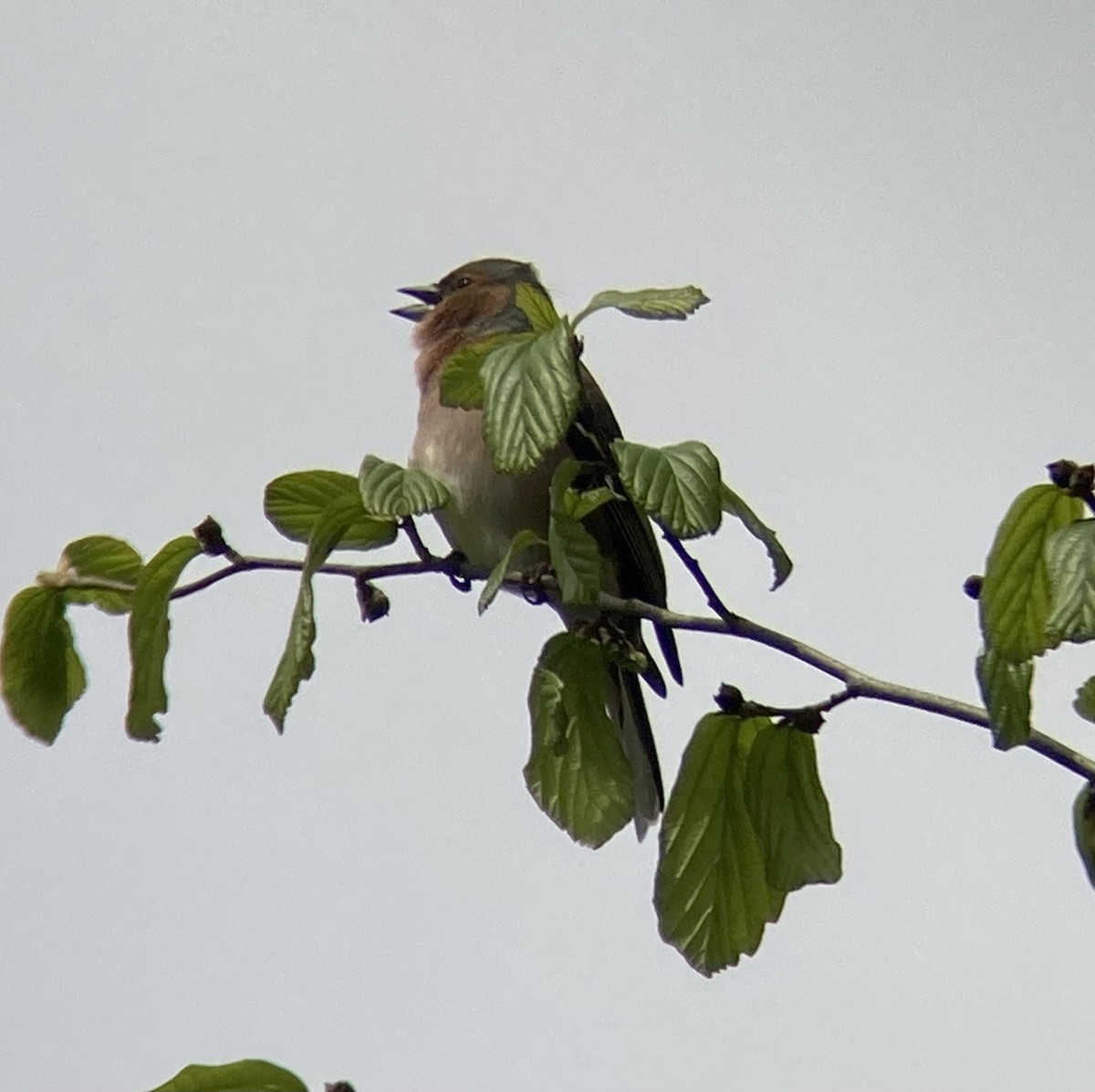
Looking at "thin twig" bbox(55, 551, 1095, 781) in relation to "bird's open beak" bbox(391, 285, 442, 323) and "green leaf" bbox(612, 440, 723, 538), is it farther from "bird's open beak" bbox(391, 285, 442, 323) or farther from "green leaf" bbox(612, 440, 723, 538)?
"bird's open beak" bbox(391, 285, 442, 323)

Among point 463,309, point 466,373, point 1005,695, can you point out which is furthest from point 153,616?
point 463,309

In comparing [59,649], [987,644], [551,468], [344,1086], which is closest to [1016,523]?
[987,644]

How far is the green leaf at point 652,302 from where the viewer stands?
2.64 metres

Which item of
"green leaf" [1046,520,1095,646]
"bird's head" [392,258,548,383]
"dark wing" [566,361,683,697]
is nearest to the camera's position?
"green leaf" [1046,520,1095,646]

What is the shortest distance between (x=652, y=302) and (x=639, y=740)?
10.4 ft

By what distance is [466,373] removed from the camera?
2.70 metres

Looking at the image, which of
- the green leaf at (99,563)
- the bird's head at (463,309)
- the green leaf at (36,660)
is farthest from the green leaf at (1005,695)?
the bird's head at (463,309)

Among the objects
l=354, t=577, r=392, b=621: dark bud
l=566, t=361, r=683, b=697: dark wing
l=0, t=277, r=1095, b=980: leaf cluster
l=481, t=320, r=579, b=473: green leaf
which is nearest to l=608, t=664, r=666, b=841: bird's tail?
l=566, t=361, r=683, b=697: dark wing

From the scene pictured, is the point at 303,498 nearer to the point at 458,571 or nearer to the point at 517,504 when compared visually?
the point at 458,571

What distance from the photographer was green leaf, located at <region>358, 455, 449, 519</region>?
8.61 ft

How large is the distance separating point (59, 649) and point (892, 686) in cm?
132

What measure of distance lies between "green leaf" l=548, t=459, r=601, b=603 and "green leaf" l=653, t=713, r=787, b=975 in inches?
12.0

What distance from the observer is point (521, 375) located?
2.57m

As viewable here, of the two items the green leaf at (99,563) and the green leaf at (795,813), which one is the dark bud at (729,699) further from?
the green leaf at (99,563)
